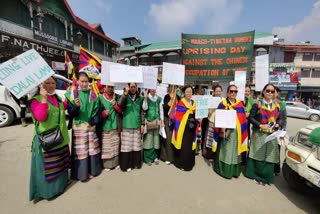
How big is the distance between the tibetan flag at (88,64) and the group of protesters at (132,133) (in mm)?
942

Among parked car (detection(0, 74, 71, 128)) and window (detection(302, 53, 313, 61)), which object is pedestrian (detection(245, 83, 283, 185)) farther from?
window (detection(302, 53, 313, 61))

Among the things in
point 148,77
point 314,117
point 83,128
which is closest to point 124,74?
point 148,77

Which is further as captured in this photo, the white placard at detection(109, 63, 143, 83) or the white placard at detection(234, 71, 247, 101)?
the white placard at detection(234, 71, 247, 101)

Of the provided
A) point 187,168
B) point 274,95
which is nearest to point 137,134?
point 187,168

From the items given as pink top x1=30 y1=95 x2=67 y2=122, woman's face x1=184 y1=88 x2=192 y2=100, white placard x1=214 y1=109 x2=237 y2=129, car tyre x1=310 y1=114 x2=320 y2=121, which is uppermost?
woman's face x1=184 y1=88 x2=192 y2=100

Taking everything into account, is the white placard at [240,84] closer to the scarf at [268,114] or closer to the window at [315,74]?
the scarf at [268,114]

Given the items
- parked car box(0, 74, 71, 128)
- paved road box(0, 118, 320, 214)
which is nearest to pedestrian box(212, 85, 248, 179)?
paved road box(0, 118, 320, 214)

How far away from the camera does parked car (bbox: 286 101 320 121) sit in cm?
990

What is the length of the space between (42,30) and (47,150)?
35.8 feet

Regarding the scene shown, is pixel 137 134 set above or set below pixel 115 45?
below

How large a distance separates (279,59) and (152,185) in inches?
837

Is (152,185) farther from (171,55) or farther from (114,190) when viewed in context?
(171,55)

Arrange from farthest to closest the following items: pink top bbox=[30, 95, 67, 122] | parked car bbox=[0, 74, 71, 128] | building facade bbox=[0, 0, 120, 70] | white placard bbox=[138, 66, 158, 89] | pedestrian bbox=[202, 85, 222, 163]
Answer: building facade bbox=[0, 0, 120, 70], parked car bbox=[0, 74, 71, 128], pedestrian bbox=[202, 85, 222, 163], white placard bbox=[138, 66, 158, 89], pink top bbox=[30, 95, 67, 122]

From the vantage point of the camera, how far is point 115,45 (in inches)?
655
